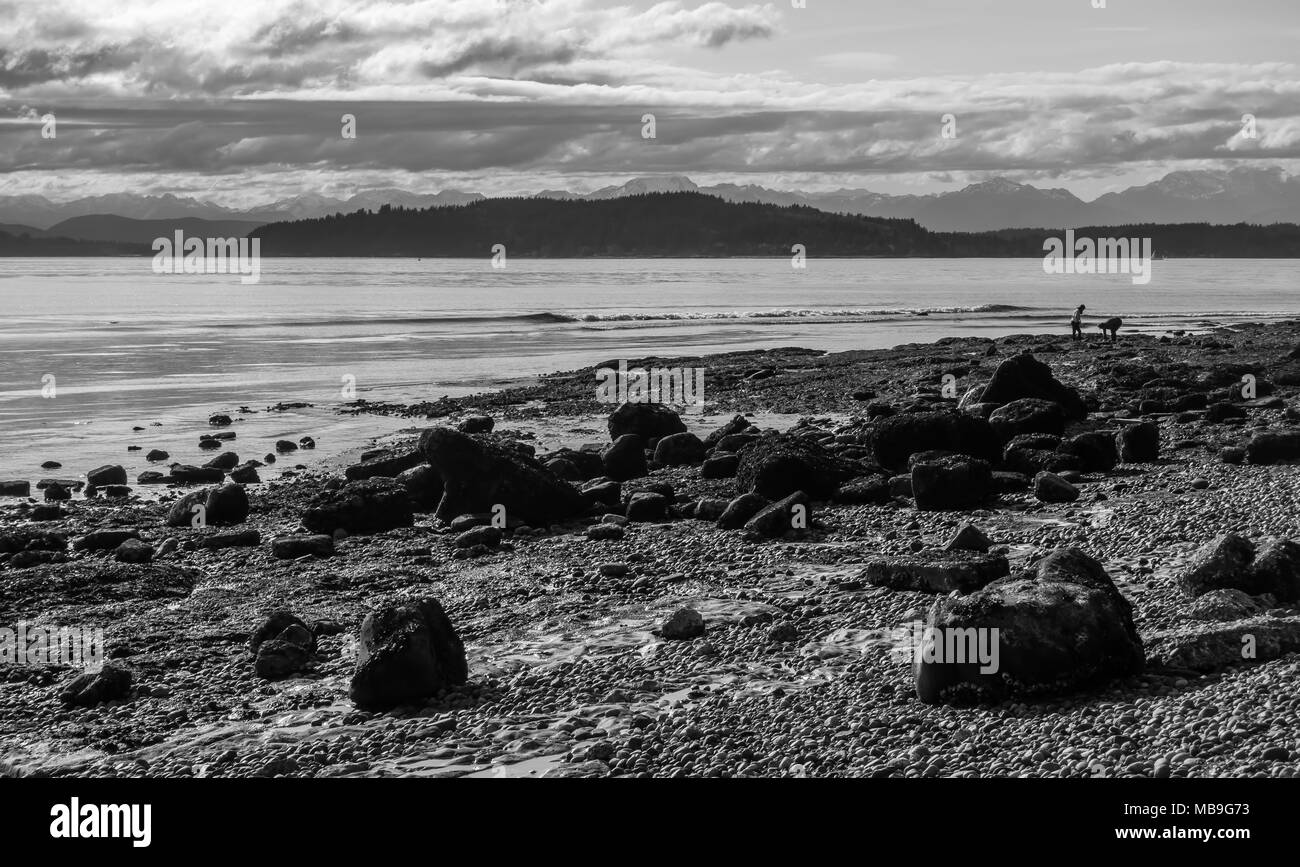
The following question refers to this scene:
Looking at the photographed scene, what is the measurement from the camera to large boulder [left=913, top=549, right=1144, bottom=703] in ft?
29.6

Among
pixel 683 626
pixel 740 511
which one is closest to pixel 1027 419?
pixel 740 511

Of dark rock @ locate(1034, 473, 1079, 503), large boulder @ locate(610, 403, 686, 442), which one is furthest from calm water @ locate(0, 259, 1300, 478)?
dark rock @ locate(1034, 473, 1079, 503)

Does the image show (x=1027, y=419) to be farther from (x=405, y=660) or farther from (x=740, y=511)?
(x=405, y=660)

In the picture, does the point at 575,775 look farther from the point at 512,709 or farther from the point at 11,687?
the point at 11,687

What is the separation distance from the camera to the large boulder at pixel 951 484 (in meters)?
16.4

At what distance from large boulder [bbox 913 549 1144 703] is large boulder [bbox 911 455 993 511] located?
6836 mm

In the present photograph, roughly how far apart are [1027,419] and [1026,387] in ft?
7.62

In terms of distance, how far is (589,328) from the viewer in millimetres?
64562

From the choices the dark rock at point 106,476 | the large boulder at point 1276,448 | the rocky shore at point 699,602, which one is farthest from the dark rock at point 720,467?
the dark rock at point 106,476

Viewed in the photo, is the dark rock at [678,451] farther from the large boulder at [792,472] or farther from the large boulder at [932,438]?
the large boulder at [932,438]

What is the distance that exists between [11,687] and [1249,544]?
11048 mm

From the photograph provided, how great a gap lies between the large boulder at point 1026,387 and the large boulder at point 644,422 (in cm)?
569

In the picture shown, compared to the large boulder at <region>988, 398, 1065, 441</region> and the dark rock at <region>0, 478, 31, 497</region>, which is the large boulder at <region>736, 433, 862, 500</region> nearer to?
the large boulder at <region>988, 398, 1065, 441</region>

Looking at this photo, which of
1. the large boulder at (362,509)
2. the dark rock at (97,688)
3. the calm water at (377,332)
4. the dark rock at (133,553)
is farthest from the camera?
the calm water at (377,332)
